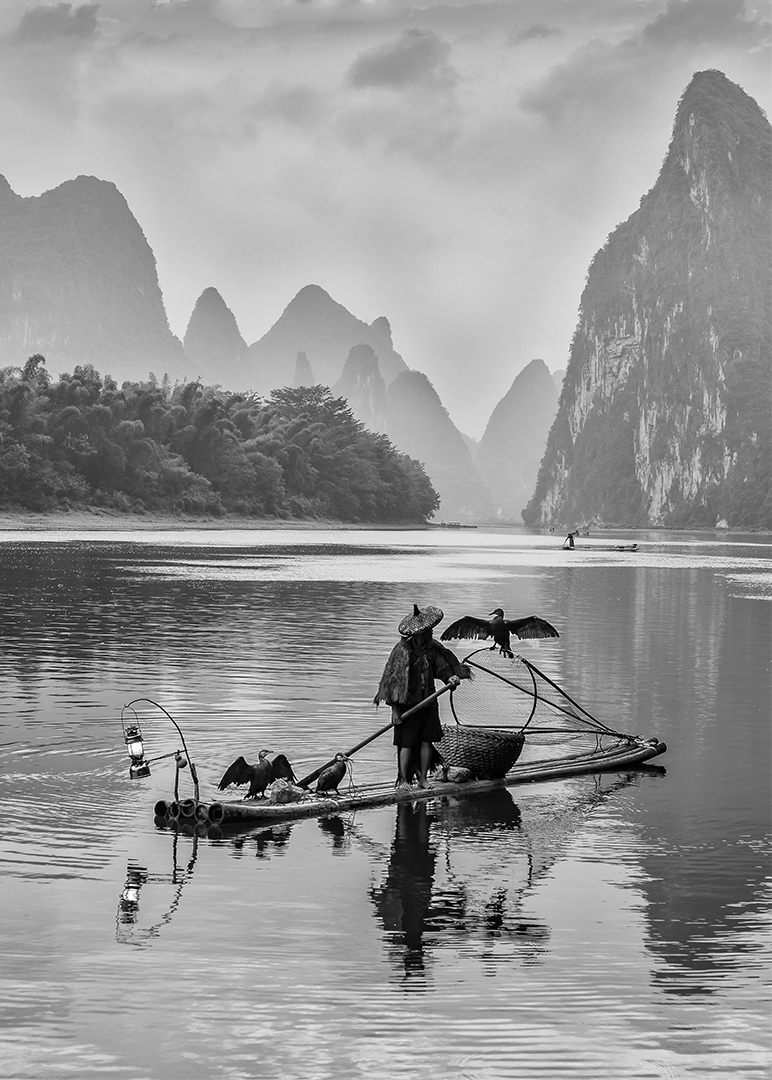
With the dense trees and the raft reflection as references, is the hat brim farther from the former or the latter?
the dense trees

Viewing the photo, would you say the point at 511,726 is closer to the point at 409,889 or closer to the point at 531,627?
the point at 531,627

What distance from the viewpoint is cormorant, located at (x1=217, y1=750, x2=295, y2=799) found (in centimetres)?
1034

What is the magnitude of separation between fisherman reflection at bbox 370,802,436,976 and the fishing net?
1.15 m

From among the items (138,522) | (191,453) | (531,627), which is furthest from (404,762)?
Result: (191,453)

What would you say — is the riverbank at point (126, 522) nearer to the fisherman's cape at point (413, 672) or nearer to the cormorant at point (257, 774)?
the fisherman's cape at point (413, 672)

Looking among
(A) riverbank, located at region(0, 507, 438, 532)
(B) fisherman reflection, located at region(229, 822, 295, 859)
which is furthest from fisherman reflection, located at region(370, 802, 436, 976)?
(A) riverbank, located at region(0, 507, 438, 532)

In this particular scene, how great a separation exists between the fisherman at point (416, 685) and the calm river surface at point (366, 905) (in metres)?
0.49

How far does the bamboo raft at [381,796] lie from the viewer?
32.6ft

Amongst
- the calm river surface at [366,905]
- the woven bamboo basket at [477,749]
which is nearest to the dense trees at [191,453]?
the calm river surface at [366,905]

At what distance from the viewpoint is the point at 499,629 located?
1241cm

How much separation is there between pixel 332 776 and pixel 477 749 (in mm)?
1517

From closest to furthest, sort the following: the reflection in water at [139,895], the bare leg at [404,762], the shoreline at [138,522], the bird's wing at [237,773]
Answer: the reflection in water at [139,895]
the bird's wing at [237,773]
the bare leg at [404,762]
the shoreline at [138,522]

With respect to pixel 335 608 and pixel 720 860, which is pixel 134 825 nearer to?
pixel 720 860

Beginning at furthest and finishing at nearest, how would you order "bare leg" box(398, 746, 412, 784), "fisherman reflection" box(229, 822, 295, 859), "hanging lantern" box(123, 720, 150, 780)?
"bare leg" box(398, 746, 412, 784) < "hanging lantern" box(123, 720, 150, 780) < "fisherman reflection" box(229, 822, 295, 859)
